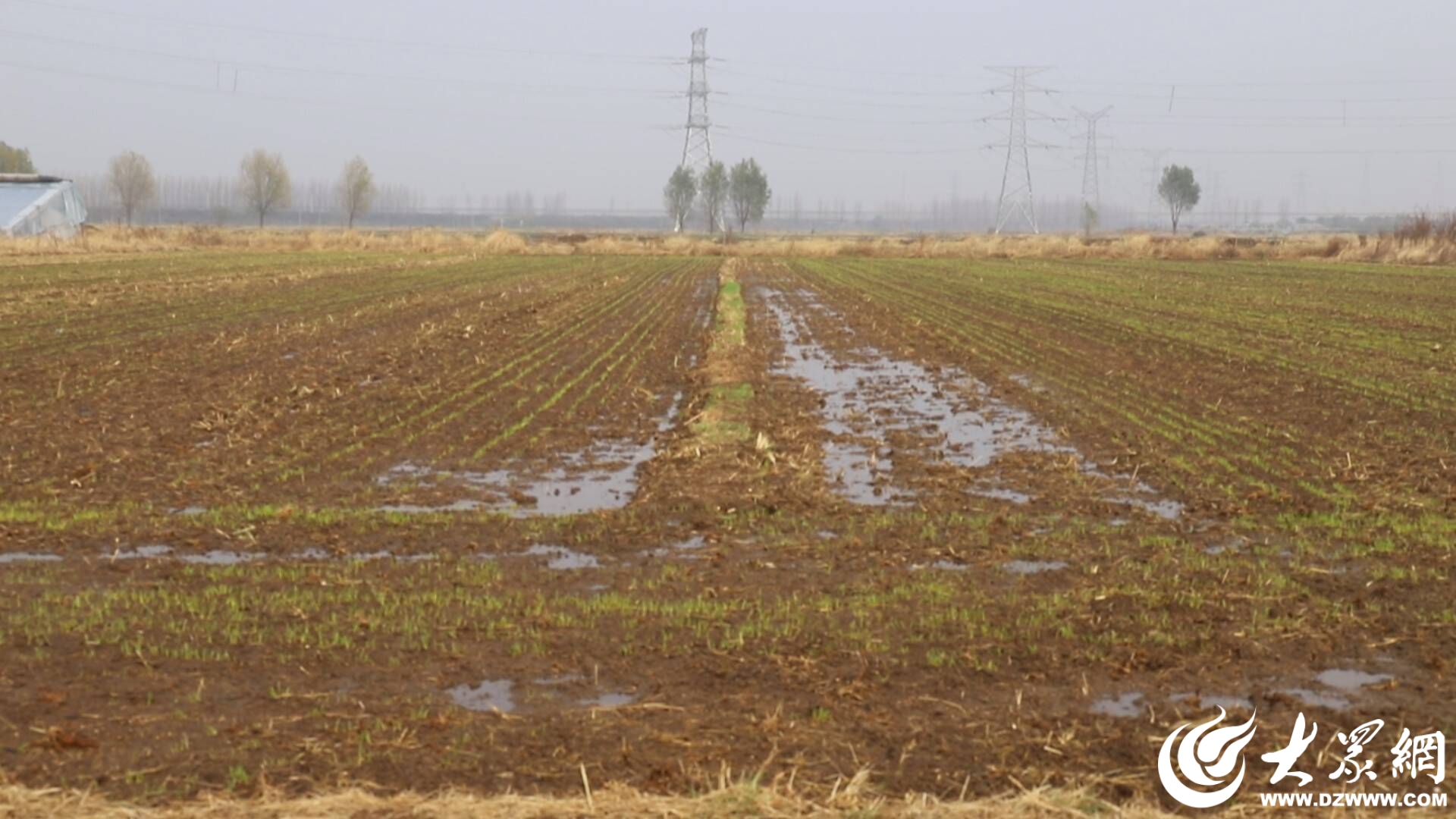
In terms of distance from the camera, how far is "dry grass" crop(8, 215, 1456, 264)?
61.5 metres

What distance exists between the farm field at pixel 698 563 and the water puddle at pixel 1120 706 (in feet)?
0.18

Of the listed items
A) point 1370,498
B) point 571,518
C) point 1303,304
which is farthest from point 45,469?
point 1303,304

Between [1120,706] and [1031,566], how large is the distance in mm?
2617

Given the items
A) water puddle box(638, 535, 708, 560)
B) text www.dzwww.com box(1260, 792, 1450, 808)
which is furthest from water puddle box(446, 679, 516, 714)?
text www.dzwww.com box(1260, 792, 1450, 808)

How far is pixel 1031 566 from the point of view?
357 inches

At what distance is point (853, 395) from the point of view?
58.1ft

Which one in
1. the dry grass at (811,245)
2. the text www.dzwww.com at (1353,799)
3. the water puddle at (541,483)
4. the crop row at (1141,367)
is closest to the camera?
the text www.dzwww.com at (1353,799)

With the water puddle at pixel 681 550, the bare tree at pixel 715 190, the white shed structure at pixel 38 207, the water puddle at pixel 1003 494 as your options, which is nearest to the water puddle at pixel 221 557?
the water puddle at pixel 681 550

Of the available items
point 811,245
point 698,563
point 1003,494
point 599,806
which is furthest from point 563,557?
point 811,245

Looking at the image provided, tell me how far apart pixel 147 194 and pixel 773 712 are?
120 metres

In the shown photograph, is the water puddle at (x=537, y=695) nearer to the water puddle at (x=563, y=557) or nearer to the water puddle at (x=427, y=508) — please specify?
the water puddle at (x=563, y=557)

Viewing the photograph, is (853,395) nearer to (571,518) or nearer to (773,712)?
(571,518)

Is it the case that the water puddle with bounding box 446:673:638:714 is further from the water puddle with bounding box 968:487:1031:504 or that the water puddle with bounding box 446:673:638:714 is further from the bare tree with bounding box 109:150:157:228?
the bare tree with bounding box 109:150:157:228

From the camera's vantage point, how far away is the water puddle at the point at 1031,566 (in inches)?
352
